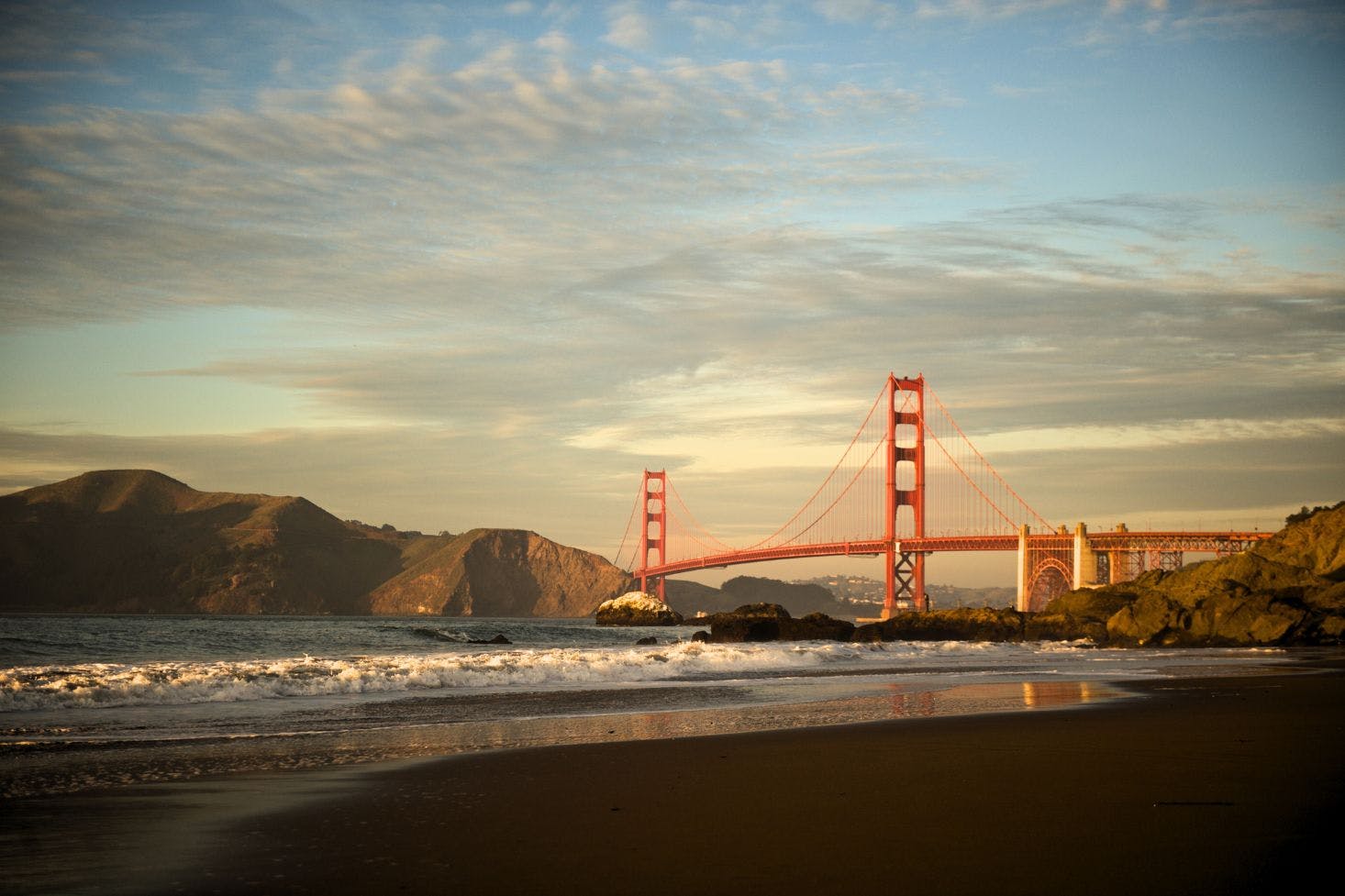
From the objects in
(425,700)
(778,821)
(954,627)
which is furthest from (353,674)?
(954,627)

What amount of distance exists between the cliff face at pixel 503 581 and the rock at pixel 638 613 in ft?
175

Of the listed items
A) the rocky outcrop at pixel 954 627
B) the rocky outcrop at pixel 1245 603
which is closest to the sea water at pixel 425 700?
the rocky outcrop at pixel 1245 603

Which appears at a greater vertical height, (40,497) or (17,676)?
(40,497)

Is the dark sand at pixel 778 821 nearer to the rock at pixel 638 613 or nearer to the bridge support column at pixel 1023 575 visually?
the bridge support column at pixel 1023 575

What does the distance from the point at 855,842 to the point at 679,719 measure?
6.95m

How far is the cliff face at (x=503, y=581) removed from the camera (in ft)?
447

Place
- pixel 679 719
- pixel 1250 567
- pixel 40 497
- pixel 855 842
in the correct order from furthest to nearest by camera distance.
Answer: pixel 40 497
pixel 1250 567
pixel 679 719
pixel 855 842

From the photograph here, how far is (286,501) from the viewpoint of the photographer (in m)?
150

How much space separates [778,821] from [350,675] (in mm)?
11949

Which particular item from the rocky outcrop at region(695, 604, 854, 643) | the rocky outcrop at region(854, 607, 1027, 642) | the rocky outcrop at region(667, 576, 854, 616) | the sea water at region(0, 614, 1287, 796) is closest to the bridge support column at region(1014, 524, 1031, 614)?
the rocky outcrop at region(854, 607, 1027, 642)

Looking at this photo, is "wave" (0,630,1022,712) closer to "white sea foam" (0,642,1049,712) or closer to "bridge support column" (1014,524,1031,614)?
"white sea foam" (0,642,1049,712)

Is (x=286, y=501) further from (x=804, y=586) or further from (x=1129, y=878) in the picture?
(x=1129, y=878)

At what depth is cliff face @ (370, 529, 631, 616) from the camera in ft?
447

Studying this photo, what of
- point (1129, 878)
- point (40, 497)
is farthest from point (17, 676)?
point (40, 497)
